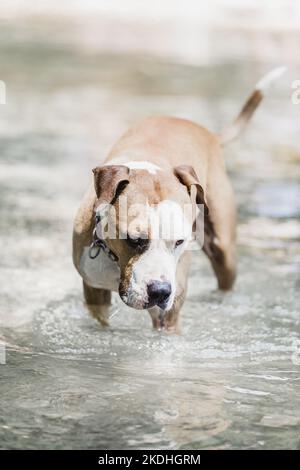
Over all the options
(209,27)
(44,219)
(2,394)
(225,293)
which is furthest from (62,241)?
(209,27)

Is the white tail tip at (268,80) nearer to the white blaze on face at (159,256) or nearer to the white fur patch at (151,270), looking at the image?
the white blaze on face at (159,256)

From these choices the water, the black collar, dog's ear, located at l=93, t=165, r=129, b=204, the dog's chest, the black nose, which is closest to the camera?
the water

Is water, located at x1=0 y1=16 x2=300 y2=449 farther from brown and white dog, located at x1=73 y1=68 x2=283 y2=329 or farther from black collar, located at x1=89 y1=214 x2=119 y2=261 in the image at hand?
black collar, located at x1=89 y1=214 x2=119 y2=261

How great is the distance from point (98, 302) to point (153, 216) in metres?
1.13

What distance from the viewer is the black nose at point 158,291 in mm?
4691

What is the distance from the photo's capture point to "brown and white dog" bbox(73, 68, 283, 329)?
15.6 ft

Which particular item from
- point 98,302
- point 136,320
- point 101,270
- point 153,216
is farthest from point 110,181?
point 136,320

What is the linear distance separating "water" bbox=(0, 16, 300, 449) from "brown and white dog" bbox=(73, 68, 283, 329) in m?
0.32

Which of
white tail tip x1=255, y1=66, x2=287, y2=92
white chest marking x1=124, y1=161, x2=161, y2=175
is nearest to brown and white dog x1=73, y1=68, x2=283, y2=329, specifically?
white chest marking x1=124, y1=161, x2=161, y2=175

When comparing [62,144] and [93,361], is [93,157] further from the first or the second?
[93,361]

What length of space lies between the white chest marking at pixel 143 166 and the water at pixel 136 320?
0.95 m

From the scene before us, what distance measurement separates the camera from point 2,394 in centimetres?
429
